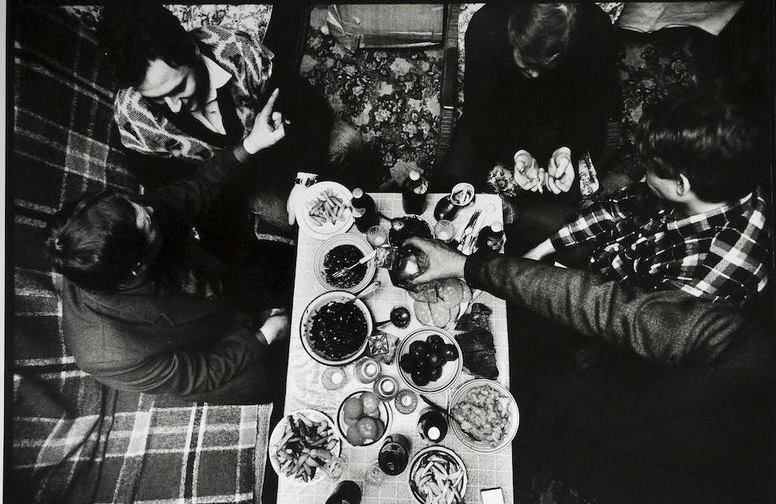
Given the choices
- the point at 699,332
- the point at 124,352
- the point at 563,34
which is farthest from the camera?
the point at 563,34

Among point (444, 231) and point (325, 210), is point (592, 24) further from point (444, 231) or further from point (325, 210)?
point (325, 210)

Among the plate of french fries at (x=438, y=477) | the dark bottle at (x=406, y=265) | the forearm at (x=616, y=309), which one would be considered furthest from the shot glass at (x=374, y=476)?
the forearm at (x=616, y=309)

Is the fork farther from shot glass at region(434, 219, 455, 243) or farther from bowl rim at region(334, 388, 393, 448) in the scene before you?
bowl rim at region(334, 388, 393, 448)

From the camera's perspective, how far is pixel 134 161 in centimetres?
190

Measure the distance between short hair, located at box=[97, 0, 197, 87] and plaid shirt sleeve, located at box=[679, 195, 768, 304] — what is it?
2.41 m

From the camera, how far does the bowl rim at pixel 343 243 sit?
6.33ft

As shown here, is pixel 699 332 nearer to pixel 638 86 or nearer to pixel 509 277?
pixel 509 277

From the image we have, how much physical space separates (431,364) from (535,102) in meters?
1.33

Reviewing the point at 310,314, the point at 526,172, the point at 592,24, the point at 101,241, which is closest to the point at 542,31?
the point at 592,24


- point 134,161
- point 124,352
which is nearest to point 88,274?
point 124,352

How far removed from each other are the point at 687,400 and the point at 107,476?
8.43 ft

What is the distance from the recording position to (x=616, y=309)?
1.75m

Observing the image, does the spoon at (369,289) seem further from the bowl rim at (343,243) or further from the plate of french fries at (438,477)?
the plate of french fries at (438,477)

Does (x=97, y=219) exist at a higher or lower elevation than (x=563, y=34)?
lower
